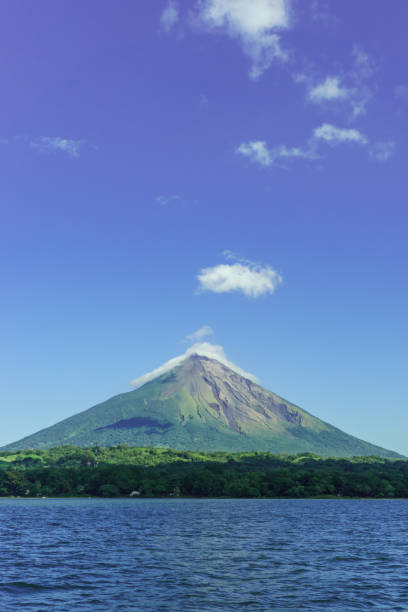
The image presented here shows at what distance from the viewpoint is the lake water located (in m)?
38.3

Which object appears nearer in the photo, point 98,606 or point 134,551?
point 98,606

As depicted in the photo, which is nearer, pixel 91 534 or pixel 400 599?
pixel 400 599

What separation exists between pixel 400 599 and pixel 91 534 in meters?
58.3

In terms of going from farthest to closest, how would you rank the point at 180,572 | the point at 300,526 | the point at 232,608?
1. the point at 300,526
2. the point at 180,572
3. the point at 232,608

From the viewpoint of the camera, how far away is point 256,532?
87.0m

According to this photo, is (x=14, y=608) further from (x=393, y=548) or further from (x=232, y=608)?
(x=393, y=548)

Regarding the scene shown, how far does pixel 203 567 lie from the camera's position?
5247cm

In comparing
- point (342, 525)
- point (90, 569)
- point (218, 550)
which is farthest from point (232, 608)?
point (342, 525)

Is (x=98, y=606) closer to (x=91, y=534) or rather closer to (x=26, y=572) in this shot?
(x=26, y=572)

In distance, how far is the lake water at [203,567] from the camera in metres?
38.3

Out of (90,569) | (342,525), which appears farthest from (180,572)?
(342,525)

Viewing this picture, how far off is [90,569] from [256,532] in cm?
4089

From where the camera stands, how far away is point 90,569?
52406 millimetres

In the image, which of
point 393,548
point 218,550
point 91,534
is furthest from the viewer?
point 91,534
